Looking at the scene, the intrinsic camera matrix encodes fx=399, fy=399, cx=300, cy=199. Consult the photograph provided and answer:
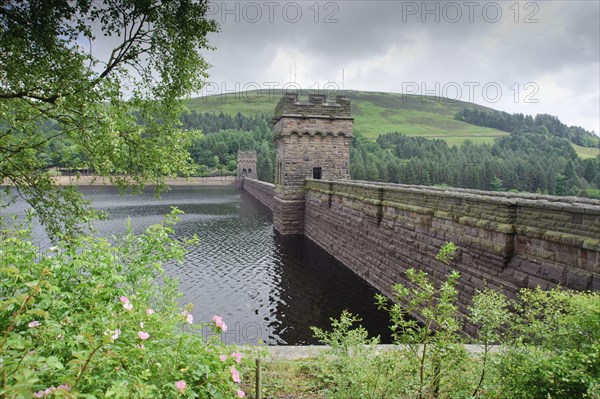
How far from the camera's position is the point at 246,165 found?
95.5 meters

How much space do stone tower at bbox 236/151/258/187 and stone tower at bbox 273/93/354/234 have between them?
66.4m

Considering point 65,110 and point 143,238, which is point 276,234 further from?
point 143,238

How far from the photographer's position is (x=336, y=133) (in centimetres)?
2767

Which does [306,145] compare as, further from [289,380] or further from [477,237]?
[289,380]

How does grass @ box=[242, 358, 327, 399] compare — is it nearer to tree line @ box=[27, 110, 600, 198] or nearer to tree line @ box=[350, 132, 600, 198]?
tree line @ box=[27, 110, 600, 198]

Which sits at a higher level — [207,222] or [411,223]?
[411,223]

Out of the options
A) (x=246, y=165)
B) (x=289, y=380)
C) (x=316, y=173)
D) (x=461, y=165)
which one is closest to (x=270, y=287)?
(x=289, y=380)

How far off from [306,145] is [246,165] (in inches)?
2725

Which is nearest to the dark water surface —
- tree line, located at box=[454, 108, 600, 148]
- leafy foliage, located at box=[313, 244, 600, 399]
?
leafy foliage, located at box=[313, 244, 600, 399]

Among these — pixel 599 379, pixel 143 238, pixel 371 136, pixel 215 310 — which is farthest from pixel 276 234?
pixel 371 136

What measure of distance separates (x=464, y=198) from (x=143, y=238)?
323 inches

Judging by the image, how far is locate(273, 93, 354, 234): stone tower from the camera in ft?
89.1

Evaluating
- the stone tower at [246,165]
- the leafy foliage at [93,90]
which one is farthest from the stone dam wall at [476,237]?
the stone tower at [246,165]

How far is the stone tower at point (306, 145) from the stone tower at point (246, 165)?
6641 cm
